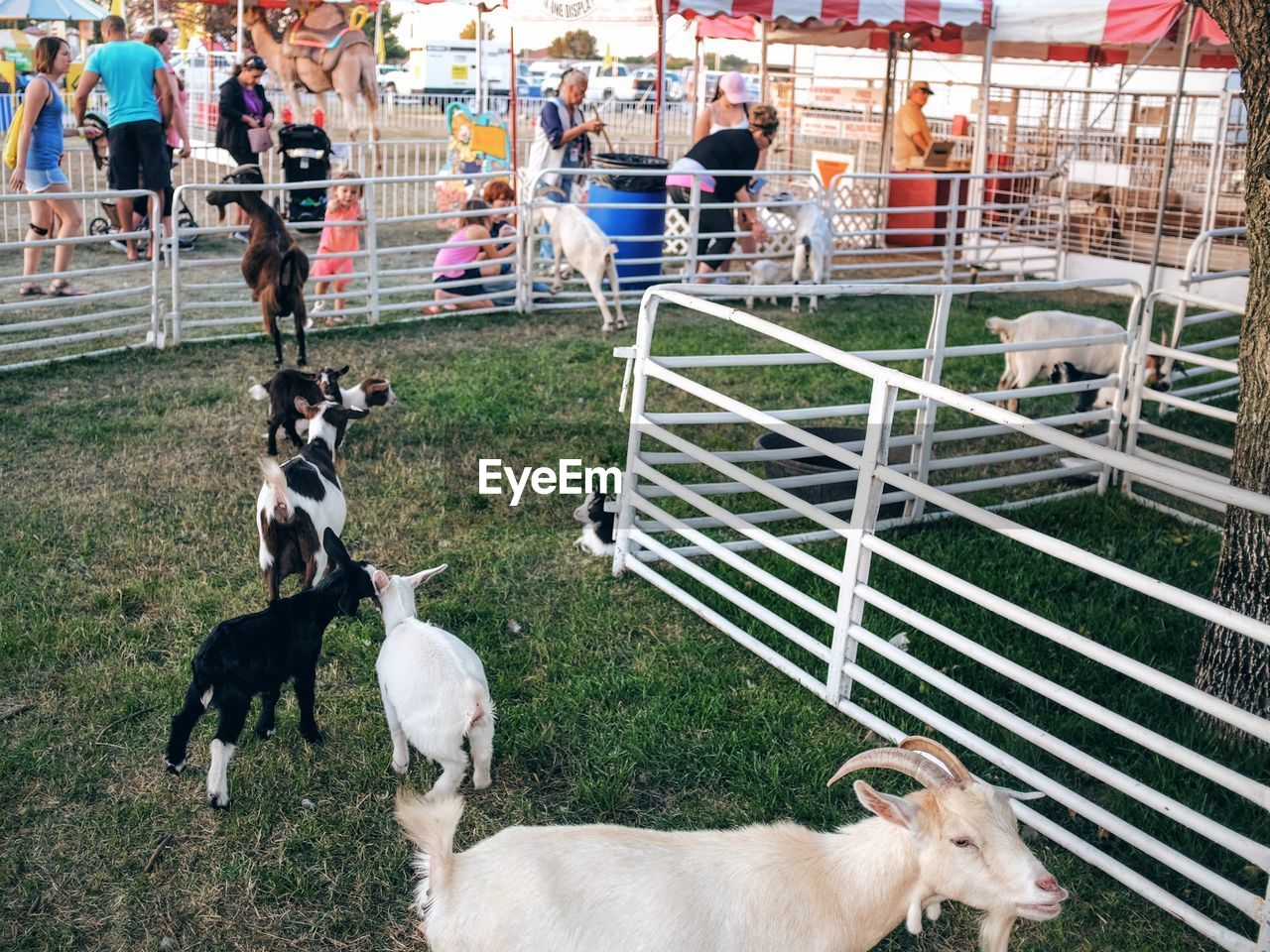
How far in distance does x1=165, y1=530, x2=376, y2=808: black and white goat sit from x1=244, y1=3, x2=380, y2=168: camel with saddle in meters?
14.0

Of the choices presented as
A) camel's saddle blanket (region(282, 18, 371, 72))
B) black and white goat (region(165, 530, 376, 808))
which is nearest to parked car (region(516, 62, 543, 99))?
camel's saddle blanket (region(282, 18, 371, 72))

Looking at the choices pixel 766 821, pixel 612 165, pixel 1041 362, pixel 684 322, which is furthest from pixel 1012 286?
pixel 612 165

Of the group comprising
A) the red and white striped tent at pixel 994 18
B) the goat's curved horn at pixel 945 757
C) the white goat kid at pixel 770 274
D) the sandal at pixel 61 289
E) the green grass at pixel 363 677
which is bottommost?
the green grass at pixel 363 677

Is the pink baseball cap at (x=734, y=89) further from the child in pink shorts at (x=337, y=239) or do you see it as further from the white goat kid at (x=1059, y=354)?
the white goat kid at (x=1059, y=354)

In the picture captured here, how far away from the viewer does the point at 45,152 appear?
9.83 metres

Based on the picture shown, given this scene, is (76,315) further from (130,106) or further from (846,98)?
(846,98)

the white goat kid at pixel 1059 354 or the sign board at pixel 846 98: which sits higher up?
the sign board at pixel 846 98

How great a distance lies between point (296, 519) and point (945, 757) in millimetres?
2879

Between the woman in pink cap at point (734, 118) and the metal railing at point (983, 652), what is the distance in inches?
248

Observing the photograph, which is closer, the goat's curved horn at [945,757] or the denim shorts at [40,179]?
the goat's curved horn at [945,757]

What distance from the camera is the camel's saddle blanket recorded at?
55.5 feet

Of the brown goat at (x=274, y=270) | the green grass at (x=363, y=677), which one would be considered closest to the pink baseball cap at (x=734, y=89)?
the brown goat at (x=274, y=270)

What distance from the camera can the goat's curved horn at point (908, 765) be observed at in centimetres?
273

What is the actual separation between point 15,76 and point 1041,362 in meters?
22.2
